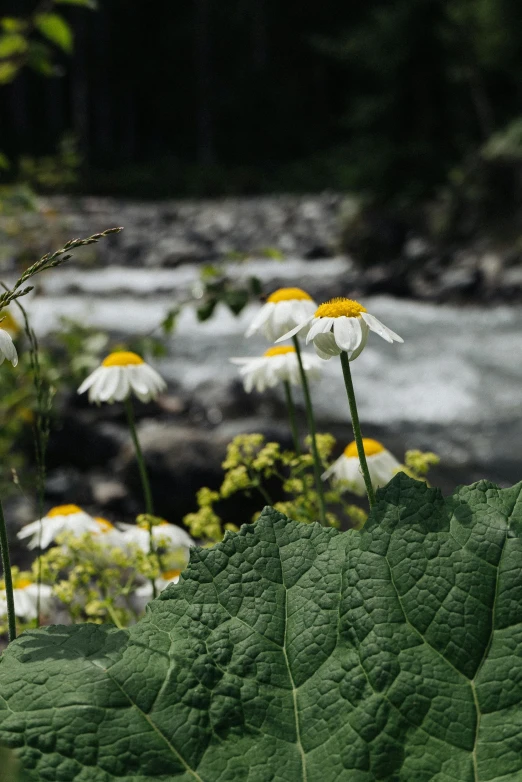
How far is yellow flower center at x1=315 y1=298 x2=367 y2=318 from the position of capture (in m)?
1.01

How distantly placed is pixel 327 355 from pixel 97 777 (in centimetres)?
57

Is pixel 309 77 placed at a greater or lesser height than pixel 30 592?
greater

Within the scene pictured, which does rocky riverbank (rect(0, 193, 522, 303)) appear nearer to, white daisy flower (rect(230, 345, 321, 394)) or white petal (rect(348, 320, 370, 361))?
white daisy flower (rect(230, 345, 321, 394))

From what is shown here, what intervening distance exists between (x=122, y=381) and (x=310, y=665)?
2.74ft

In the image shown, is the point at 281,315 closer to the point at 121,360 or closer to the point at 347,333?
the point at 121,360

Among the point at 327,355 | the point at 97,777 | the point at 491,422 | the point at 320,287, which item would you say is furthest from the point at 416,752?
the point at 320,287

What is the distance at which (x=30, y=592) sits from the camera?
1.68 m

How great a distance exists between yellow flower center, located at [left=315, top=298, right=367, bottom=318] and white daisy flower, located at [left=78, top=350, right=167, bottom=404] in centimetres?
54

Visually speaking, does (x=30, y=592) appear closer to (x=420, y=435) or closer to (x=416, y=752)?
(x=416, y=752)

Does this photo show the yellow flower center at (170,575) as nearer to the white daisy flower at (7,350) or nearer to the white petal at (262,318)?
the white petal at (262,318)

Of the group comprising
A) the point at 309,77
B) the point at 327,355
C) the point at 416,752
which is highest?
the point at 309,77

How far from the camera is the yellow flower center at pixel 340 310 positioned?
1008 millimetres

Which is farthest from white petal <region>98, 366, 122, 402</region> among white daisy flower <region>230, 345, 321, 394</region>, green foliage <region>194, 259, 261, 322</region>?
green foliage <region>194, 259, 261, 322</region>

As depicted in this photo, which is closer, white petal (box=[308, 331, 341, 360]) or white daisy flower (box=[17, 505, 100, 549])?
white petal (box=[308, 331, 341, 360])
